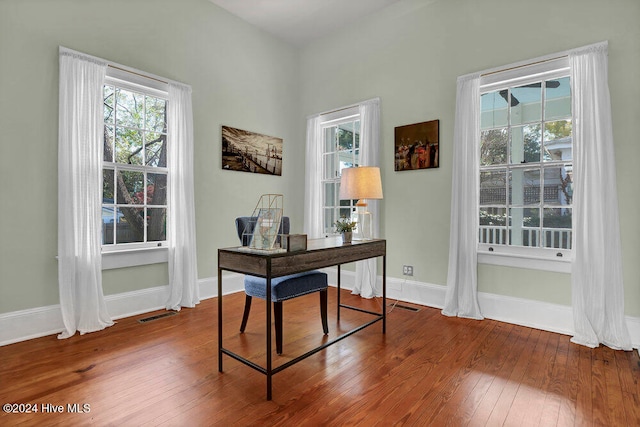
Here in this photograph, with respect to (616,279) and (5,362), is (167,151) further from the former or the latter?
(616,279)

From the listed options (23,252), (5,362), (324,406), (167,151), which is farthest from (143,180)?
(324,406)

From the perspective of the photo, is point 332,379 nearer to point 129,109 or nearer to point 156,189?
point 156,189

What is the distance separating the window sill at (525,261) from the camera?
3057 millimetres

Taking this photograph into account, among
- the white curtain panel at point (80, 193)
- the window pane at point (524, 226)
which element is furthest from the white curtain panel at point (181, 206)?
the window pane at point (524, 226)

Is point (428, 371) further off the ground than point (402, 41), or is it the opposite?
point (402, 41)

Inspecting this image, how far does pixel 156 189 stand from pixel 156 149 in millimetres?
455

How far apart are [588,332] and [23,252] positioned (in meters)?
4.81

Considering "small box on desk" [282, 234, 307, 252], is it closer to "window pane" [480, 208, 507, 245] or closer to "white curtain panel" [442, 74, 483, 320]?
"white curtain panel" [442, 74, 483, 320]

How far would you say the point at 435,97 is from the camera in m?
3.83

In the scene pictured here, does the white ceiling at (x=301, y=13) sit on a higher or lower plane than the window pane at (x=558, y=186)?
higher

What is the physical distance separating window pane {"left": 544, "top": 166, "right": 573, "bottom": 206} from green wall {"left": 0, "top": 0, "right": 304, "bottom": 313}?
3.23 metres

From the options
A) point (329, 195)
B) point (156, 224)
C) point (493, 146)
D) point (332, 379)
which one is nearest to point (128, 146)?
point (156, 224)

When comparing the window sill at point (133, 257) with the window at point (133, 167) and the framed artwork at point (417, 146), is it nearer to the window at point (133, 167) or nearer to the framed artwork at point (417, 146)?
the window at point (133, 167)

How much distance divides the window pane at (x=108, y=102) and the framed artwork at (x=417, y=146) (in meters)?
3.18
